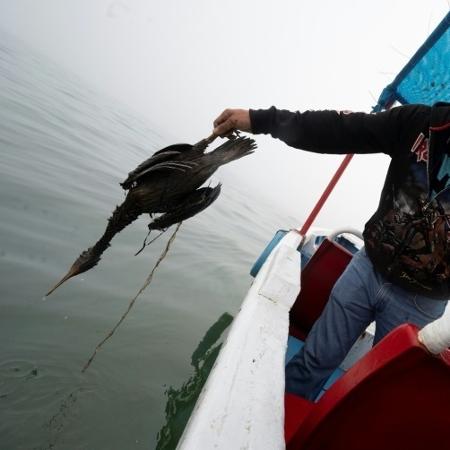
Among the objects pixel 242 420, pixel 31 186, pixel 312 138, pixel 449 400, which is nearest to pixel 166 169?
pixel 312 138

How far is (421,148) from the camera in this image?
1828mm

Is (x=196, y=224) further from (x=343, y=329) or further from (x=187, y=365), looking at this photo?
(x=343, y=329)

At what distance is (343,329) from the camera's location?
222cm

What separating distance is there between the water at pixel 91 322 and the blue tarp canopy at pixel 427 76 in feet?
11.0

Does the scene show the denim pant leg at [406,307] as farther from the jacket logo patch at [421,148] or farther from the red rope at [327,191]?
the red rope at [327,191]

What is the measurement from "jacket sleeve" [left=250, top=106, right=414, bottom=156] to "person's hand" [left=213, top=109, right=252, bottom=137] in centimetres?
4

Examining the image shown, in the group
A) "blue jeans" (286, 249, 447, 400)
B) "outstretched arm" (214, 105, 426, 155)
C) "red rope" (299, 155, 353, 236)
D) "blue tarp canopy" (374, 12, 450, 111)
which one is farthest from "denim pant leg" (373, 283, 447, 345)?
"red rope" (299, 155, 353, 236)

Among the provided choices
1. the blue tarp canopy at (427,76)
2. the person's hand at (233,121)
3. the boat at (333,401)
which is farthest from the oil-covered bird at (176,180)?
the blue tarp canopy at (427,76)

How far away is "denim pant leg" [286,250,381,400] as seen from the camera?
218cm

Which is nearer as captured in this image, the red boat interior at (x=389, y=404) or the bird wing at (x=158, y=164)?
the red boat interior at (x=389, y=404)

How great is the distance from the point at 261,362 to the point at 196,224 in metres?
9.10

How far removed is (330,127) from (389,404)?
137 cm

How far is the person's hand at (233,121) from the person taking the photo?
1.85m

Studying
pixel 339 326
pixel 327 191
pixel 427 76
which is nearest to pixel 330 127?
pixel 339 326
